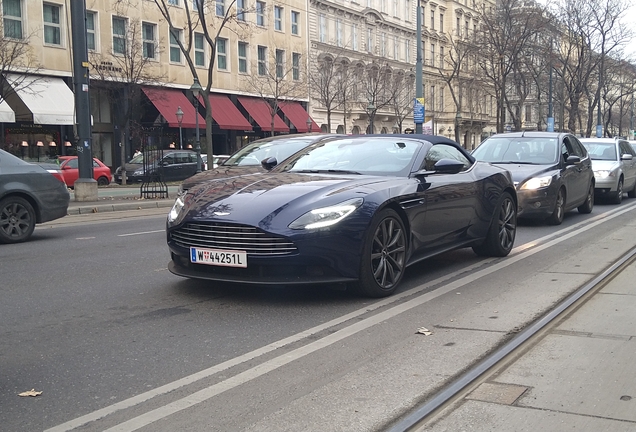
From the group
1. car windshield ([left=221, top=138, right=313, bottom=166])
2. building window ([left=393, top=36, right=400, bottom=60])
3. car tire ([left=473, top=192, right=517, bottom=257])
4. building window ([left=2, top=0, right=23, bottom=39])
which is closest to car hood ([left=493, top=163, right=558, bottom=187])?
car tire ([left=473, top=192, right=517, bottom=257])

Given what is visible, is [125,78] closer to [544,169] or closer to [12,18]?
[12,18]

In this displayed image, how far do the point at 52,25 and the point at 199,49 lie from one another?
10.0 metres

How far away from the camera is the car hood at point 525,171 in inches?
458

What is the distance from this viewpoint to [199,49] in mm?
42062

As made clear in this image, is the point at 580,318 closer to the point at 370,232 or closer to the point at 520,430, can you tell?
the point at 370,232

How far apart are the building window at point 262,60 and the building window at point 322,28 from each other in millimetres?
5896

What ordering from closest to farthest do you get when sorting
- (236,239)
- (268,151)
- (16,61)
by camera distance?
(236,239) < (268,151) < (16,61)

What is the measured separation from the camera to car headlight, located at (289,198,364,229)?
566 cm

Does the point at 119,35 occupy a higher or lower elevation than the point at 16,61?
higher

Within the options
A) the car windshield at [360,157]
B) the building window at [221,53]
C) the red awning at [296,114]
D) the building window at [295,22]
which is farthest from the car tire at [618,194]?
the building window at [295,22]

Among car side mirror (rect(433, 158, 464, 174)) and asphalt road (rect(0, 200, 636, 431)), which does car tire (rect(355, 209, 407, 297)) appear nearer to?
asphalt road (rect(0, 200, 636, 431))

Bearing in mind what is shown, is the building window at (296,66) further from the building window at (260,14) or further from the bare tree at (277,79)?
the building window at (260,14)

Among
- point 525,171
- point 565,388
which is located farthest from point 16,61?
point 565,388

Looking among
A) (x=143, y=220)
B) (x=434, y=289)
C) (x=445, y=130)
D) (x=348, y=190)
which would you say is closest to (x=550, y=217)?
(x=434, y=289)
